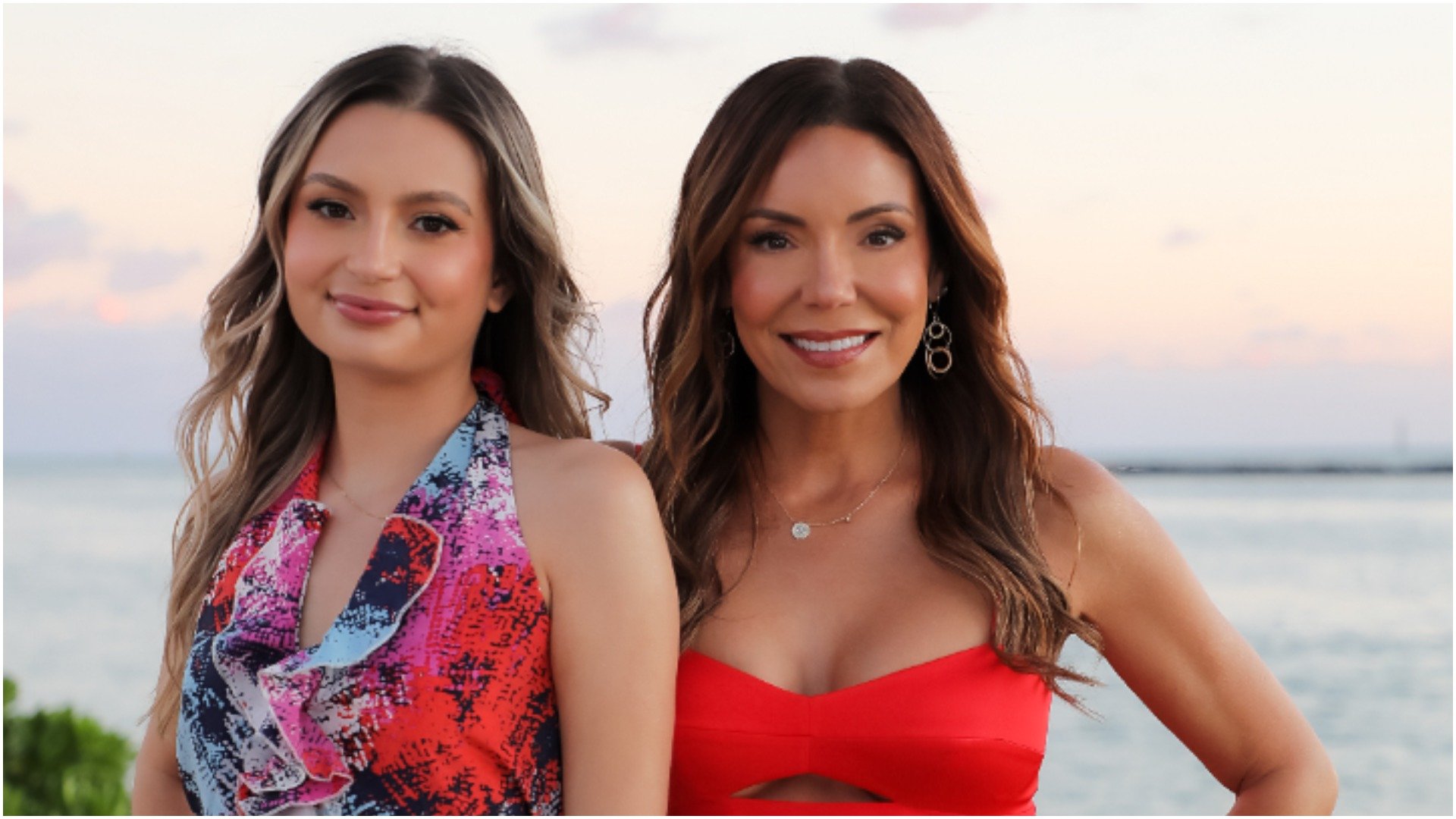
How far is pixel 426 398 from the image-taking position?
2844 millimetres

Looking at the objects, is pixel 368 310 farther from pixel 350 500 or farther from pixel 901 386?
pixel 901 386

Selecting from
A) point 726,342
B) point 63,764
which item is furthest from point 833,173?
point 63,764

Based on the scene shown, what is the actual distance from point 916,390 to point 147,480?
6161 cm

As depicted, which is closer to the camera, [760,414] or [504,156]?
[504,156]

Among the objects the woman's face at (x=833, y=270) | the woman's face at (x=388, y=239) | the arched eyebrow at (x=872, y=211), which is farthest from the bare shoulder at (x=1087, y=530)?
the woman's face at (x=388, y=239)

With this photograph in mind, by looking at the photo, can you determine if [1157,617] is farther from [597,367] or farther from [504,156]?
[504,156]

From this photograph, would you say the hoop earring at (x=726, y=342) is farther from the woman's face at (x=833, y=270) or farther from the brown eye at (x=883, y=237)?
the brown eye at (x=883, y=237)

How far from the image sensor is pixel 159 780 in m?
3.10

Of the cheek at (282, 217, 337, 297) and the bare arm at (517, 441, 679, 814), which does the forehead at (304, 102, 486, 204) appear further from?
the bare arm at (517, 441, 679, 814)

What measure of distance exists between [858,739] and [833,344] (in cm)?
74

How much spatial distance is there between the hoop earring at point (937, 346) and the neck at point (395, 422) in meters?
1.03

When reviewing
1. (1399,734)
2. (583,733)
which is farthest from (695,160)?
(1399,734)

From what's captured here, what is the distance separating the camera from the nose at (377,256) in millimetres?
2568

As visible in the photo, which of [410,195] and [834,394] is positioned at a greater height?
[410,195]
